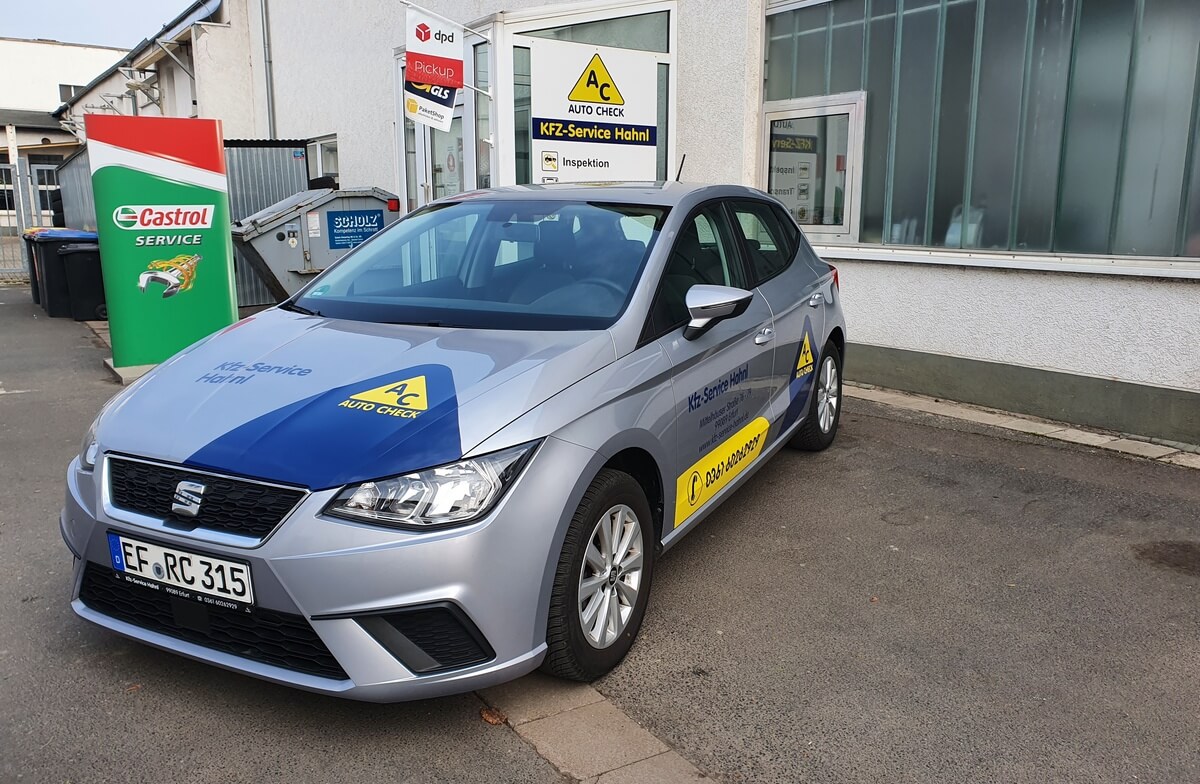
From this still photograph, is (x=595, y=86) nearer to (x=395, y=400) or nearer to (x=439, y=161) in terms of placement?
(x=439, y=161)

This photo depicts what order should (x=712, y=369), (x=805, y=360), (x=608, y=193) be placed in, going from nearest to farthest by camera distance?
1. (x=712, y=369)
2. (x=608, y=193)
3. (x=805, y=360)

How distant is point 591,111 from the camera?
839cm

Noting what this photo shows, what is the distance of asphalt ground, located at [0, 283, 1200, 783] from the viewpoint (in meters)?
2.78

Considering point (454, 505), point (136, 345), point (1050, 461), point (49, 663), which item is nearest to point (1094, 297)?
point (1050, 461)

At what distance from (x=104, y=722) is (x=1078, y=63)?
6.97 m

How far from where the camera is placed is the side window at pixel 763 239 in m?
4.70

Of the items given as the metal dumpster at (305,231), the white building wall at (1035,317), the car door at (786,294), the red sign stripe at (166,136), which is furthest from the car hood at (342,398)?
the metal dumpster at (305,231)

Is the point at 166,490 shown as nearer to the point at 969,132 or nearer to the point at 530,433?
the point at 530,433

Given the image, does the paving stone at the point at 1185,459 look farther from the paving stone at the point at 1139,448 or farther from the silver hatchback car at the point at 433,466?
the silver hatchback car at the point at 433,466

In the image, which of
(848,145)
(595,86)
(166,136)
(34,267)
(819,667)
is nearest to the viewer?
(819,667)

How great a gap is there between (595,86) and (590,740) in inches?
263

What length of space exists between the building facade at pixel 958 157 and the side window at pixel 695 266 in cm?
341

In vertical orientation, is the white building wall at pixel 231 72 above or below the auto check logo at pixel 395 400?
above

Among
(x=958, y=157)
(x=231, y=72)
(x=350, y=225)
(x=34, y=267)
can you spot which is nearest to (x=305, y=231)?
(x=350, y=225)
